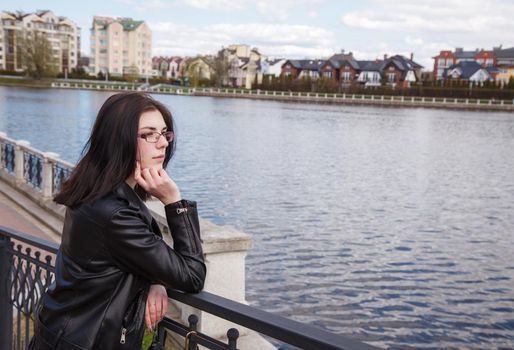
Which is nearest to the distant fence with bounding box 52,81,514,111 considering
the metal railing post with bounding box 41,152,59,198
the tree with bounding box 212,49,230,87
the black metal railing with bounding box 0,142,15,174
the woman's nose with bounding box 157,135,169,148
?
the tree with bounding box 212,49,230,87

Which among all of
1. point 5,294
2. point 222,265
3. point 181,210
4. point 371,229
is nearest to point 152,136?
point 181,210

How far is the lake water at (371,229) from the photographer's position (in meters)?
9.30

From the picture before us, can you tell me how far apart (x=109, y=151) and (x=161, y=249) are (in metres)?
0.41

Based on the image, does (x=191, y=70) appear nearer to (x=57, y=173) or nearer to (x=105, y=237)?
(x=57, y=173)

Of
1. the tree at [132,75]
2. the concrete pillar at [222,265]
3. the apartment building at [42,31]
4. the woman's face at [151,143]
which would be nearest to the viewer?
the woman's face at [151,143]

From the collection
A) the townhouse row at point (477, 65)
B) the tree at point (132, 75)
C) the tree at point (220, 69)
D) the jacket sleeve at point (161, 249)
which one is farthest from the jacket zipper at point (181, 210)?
the tree at point (132, 75)

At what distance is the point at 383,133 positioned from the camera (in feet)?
140

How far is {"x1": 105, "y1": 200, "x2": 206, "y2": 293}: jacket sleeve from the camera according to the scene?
6.31 feet

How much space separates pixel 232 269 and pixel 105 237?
3.29 metres

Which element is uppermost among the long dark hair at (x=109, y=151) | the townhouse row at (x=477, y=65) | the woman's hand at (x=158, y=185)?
the townhouse row at (x=477, y=65)

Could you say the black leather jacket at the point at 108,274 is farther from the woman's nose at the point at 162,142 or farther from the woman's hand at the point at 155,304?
the woman's nose at the point at 162,142

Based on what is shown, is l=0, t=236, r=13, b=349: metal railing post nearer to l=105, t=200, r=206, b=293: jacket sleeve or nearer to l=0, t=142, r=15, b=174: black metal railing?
l=105, t=200, r=206, b=293: jacket sleeve

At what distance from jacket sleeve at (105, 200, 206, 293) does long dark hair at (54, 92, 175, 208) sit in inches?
7.1

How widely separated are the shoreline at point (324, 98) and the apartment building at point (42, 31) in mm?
31053
